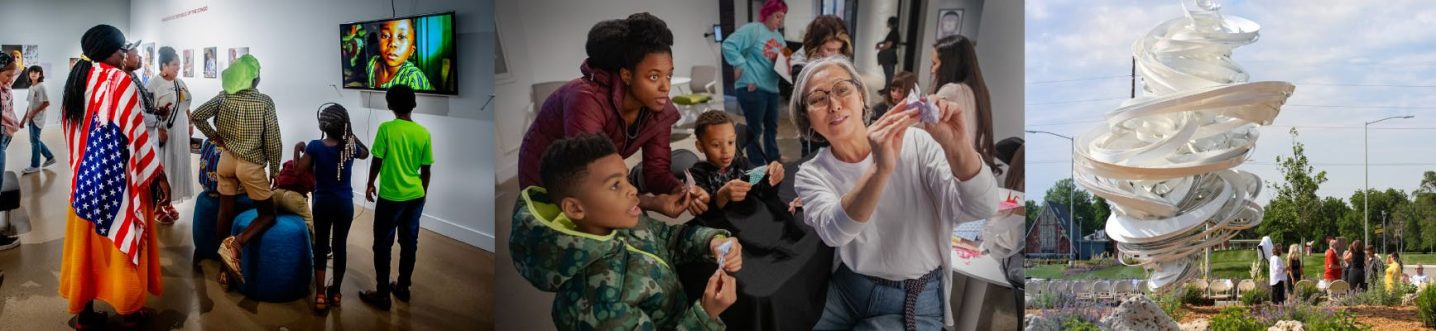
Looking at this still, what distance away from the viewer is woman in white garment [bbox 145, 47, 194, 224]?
3.22 m

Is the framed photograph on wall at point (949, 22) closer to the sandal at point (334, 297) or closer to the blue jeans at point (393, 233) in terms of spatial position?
the blue jeans at point (393, 233)

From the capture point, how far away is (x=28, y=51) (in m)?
3.11

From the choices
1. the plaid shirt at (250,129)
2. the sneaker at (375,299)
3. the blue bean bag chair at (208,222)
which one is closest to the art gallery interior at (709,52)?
the sneaker at (375,299)

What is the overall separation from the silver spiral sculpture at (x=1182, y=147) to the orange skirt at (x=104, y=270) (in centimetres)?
371

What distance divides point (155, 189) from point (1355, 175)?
4794 millimetres

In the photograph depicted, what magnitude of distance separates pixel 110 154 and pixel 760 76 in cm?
186

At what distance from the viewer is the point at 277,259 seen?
3.30 meters

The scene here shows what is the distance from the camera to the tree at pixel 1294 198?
4922mm

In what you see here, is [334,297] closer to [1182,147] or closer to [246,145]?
[246,145]

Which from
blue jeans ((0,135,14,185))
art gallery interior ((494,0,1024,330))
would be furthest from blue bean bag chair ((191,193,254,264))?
art gallery interior ((494,0,1024,330))

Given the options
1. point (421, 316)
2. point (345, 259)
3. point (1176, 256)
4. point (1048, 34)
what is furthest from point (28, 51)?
point (1176, 256)

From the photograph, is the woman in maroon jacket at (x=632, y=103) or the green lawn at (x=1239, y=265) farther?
the green lawn at (x=1239, y=265)

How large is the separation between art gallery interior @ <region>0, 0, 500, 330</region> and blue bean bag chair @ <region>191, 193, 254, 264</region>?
0.07ft

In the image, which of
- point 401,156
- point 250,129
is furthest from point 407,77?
point 250,129
